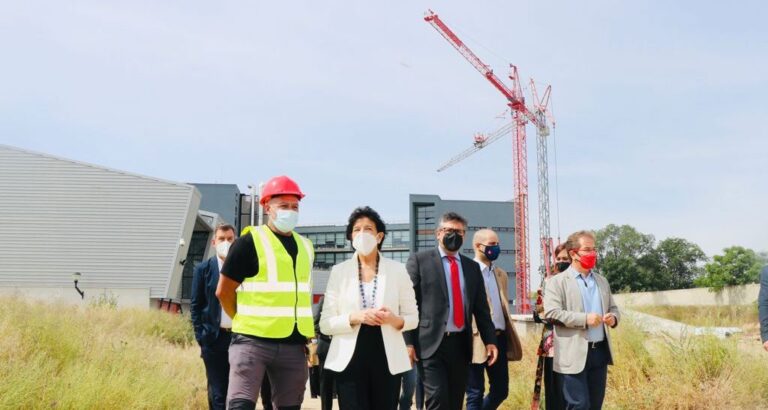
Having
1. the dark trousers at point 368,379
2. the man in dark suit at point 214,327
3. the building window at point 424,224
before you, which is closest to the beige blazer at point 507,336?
the dark trousers at point 368,379

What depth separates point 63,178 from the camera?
3509cm

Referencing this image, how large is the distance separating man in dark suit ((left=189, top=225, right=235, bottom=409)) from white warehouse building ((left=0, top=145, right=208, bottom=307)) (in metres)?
29.2

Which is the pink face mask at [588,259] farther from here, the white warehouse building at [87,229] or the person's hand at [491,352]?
the white warehouse building at [87,229]

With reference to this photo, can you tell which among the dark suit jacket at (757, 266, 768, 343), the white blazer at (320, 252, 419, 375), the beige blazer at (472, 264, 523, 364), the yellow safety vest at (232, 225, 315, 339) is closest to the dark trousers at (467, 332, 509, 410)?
the beige blazer at (472, 264, 523, 364)

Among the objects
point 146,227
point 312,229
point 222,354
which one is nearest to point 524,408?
point 222,354

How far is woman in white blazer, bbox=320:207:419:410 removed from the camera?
4.46m

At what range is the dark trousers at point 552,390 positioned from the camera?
6137 mm

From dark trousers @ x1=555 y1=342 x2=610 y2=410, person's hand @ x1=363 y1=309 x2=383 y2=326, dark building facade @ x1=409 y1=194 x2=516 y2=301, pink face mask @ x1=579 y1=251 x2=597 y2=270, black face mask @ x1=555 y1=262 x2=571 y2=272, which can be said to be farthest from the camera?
dark building facade @ x1=409 y1=194 x2=516 y2=301

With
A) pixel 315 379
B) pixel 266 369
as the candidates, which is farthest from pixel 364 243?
pixel 315 379

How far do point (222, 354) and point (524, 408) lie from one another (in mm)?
3613

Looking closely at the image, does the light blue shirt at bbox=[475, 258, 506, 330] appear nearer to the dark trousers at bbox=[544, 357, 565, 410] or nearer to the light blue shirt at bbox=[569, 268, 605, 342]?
the dark trousers at bbox=[544, 357, 565, 410]

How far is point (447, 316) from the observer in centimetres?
556

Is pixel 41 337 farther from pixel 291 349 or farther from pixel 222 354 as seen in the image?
pixel 291 349

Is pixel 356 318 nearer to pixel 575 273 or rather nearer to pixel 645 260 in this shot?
pixel 575 273
